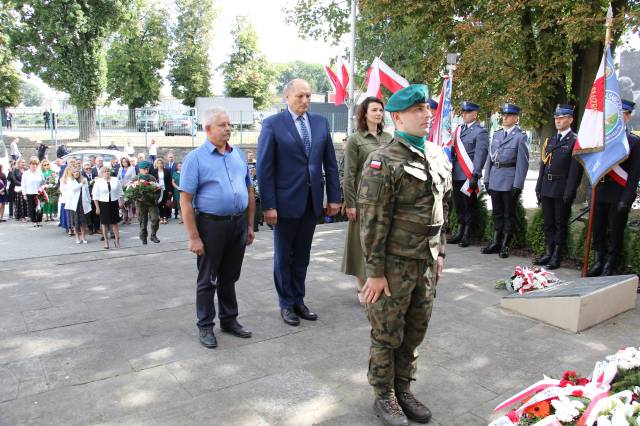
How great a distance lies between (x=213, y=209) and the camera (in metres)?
4.12

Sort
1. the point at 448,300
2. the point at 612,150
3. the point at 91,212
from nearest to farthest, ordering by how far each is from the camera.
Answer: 1. the point at 448,300
2. the point at 612,150
3. the point at 91,212

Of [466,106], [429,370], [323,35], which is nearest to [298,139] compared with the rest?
[429,370]

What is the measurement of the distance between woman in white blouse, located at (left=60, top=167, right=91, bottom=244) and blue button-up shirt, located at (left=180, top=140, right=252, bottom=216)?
7922 mm

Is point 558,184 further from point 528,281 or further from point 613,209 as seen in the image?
point 528,281

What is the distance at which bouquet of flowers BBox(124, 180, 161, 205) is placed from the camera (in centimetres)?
1047

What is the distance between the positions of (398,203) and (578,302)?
98.3 inches

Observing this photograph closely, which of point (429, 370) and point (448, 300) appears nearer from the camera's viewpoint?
point (429, 370)

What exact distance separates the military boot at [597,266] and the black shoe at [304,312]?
371 cm

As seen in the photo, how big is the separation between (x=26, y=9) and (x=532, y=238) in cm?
2738

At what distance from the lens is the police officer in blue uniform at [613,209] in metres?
5.98

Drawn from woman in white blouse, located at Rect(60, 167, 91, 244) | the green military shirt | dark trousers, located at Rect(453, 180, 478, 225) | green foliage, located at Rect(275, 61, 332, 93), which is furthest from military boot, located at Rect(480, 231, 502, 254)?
green foliage, located at Rect(275, 61, 332, 93)

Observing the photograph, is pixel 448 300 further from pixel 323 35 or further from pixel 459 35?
pixel 323 35

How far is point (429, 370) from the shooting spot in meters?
3.83

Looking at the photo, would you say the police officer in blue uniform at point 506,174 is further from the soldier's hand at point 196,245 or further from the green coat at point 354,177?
the soldier's hand at point 196,245
